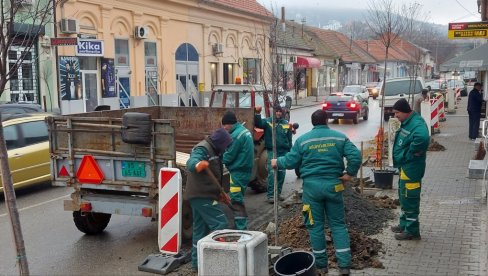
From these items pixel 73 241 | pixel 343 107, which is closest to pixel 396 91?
pixel 343 107

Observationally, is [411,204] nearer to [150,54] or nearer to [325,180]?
[325,180]

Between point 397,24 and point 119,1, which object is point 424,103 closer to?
point 397,24

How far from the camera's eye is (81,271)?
21.6 feet

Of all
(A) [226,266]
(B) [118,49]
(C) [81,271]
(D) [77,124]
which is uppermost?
(B) [118,49]

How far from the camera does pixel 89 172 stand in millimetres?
7309

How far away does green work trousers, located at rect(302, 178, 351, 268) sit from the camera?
231 inches

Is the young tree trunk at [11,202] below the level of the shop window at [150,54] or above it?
below

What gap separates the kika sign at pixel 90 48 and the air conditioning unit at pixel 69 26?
2.17 feet

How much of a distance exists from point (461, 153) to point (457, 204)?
20.6ft

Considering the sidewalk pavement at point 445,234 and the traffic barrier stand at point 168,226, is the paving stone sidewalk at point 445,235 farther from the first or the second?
the traffic barrier stand at point 168,226

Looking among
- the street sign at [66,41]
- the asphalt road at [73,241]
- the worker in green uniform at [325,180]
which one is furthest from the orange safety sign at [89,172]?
the street sign at [66,41]

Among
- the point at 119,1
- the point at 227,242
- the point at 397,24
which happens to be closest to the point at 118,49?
the point at 119,1

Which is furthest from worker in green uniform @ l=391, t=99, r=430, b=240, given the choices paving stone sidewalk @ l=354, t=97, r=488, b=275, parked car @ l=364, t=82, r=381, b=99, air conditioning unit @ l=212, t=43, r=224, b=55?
air conditioning unit @ l=212, t=43, r=224, b=55

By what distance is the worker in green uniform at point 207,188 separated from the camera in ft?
20.1
